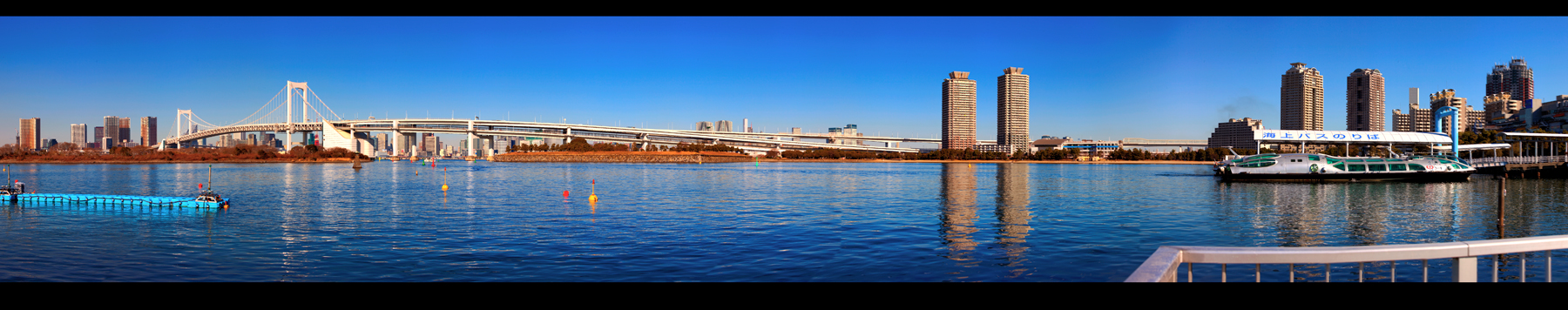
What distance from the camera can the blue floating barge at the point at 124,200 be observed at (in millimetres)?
28141

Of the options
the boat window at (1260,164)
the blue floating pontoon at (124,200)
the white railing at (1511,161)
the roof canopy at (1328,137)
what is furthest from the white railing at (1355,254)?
the white railing at (1511,161)

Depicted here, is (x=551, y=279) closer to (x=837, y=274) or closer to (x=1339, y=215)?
(x=837, y=274)

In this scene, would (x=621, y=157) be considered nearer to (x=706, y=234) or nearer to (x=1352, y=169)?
(x=1352, y=169)

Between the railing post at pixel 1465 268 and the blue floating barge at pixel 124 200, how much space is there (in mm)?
33789

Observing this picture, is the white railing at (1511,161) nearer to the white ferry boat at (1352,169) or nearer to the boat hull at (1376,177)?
the boat hull at (1376,177)

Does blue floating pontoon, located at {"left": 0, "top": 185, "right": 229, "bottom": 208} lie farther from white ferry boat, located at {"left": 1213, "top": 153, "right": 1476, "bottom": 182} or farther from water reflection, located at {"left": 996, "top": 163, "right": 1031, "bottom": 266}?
white ferry boat, located at {"left": 1213, "top": 153, "right": 1476, "bottom": 182}

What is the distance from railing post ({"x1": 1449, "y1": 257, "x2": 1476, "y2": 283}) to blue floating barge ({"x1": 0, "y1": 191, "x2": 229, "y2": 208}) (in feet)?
111

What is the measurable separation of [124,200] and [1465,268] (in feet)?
127

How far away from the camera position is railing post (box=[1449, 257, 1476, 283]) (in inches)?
197

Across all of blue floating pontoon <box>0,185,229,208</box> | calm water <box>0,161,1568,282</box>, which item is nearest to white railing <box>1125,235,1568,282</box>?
calm water <box>0,161,1568,282</box>

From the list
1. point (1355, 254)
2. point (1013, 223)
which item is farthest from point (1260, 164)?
point (1355, 254)
